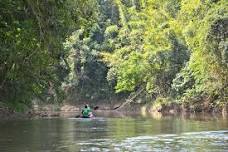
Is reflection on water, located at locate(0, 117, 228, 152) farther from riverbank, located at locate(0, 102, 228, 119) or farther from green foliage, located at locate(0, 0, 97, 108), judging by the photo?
riverbank, located at locate(0, 102, 228, 119)

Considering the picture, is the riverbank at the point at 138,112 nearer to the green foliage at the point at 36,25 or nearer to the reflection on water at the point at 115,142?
the reflection on water at the point at 115,142

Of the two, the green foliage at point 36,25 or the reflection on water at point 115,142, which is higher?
the green foliage at point 36,25

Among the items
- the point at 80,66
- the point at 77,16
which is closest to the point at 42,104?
the point at 80,66

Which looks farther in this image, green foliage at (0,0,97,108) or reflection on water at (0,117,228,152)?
reflection on water at (0,117,228,152)

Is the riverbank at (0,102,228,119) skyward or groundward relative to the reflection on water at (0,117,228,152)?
skyward

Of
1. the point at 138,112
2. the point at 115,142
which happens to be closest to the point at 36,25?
the point at 115,142

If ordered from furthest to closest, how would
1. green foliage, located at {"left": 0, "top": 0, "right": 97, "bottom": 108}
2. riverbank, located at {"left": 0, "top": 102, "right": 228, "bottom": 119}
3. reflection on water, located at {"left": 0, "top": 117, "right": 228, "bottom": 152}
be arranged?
riverbank, located at {"left": 0, "top": 102, "right": 228, "bottom": 119} → reflection on water, located at {"left": 0, "top": 117, "right": 228, "bottom": 152} → green foliage, located at {"left": 0, "top": 0, "right": 97, "bottom": 108}

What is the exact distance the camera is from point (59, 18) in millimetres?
11672

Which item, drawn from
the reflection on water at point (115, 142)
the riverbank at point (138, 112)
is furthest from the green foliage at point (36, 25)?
the riverbank at point (138, 112)

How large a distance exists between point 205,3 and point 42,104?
96.4ft

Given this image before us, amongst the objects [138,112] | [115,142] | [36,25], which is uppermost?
[36,25]

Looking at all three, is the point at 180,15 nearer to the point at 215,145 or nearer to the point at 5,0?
the point at 215,145

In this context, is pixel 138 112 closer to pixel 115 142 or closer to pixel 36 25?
pixel 115 142

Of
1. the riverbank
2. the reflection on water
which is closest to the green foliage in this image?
the reflection on water
